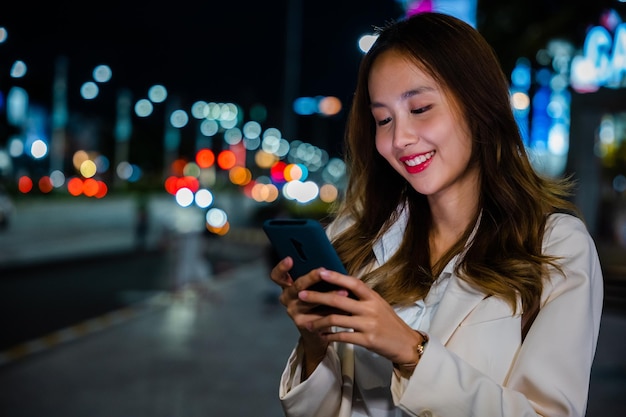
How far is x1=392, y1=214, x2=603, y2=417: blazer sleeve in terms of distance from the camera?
150 cm

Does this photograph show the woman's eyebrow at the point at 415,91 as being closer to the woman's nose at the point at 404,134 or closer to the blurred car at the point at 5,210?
the woman's nose at the point at 404,134

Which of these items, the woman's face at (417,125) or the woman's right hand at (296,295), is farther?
the woman's face at (417,125)

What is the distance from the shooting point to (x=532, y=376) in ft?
4.97

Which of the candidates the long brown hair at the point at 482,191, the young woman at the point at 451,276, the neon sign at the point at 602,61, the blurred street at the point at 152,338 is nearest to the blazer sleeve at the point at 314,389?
the young woman at the point at 451,276

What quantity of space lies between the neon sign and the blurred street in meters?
2.47

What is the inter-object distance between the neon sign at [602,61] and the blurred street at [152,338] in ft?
8.11

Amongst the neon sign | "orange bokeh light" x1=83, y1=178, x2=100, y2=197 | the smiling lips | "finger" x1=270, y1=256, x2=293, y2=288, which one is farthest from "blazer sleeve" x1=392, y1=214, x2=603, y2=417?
"orange bokeh light" x1=83, y1=178, x2=100, y2=197

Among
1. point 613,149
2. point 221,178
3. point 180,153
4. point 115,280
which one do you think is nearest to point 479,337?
point 115,280

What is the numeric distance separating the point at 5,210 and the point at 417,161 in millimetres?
18842

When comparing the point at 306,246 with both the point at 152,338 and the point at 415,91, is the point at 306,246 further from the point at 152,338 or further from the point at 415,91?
the point at 152,338

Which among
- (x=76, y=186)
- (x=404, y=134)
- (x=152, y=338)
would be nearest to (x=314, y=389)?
(x=404, y=134)

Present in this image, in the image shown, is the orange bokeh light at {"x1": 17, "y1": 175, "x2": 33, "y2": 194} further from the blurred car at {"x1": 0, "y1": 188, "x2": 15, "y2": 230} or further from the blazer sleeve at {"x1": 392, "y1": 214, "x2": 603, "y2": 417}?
the blazer sleeve at {"x1": 392, "y1": 214, "x2": 603, "y2": 417}

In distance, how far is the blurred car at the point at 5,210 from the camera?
18495 mm

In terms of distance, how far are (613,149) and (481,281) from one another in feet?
105
